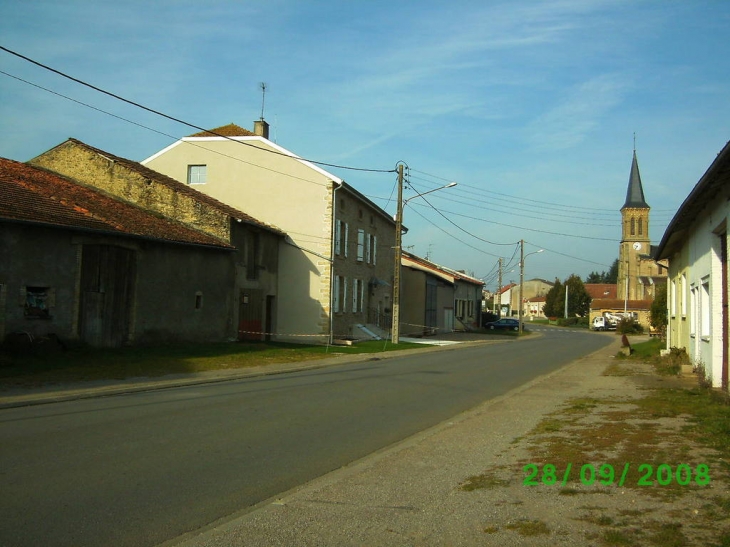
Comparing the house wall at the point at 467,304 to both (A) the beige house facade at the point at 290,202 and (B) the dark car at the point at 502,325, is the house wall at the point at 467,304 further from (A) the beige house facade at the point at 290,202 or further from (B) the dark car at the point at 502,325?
(A) the beige house facade at the point at 290,202

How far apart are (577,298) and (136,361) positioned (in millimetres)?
98653

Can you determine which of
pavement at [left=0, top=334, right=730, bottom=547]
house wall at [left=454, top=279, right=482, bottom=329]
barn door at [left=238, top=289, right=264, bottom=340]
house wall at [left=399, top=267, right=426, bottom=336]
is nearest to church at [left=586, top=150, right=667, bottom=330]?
house wall at [left=454, top=279, right=482, bottom=329]

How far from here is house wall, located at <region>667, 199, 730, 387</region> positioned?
13010 mm

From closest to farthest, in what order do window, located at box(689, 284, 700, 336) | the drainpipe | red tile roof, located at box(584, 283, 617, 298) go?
1. window, located at box(689, 284, 700, 336)
2. the drainpipe
3. red tile roof, located at box(584, 283, 617, 298)

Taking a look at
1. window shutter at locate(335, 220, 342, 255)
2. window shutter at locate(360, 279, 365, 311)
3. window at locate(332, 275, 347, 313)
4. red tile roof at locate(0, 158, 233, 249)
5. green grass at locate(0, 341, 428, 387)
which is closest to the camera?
green grass at locate(0, 341, 428, 387)

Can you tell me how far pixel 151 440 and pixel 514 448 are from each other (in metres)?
4.40

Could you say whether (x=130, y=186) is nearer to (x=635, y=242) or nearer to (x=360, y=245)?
(x=360, y=245)

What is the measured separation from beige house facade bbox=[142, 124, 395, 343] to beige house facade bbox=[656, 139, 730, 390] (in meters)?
16.2

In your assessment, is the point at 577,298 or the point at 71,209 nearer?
the point at 71,209

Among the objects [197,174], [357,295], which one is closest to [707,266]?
[357,295]

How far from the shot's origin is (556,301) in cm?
11138

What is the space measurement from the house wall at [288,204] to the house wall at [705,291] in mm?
15863

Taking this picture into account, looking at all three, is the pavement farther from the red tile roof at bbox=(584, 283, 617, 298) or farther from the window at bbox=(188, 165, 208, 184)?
the red tile roof at bbox=(584, 283, 617, 298)

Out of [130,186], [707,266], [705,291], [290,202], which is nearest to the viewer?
[707,266]
